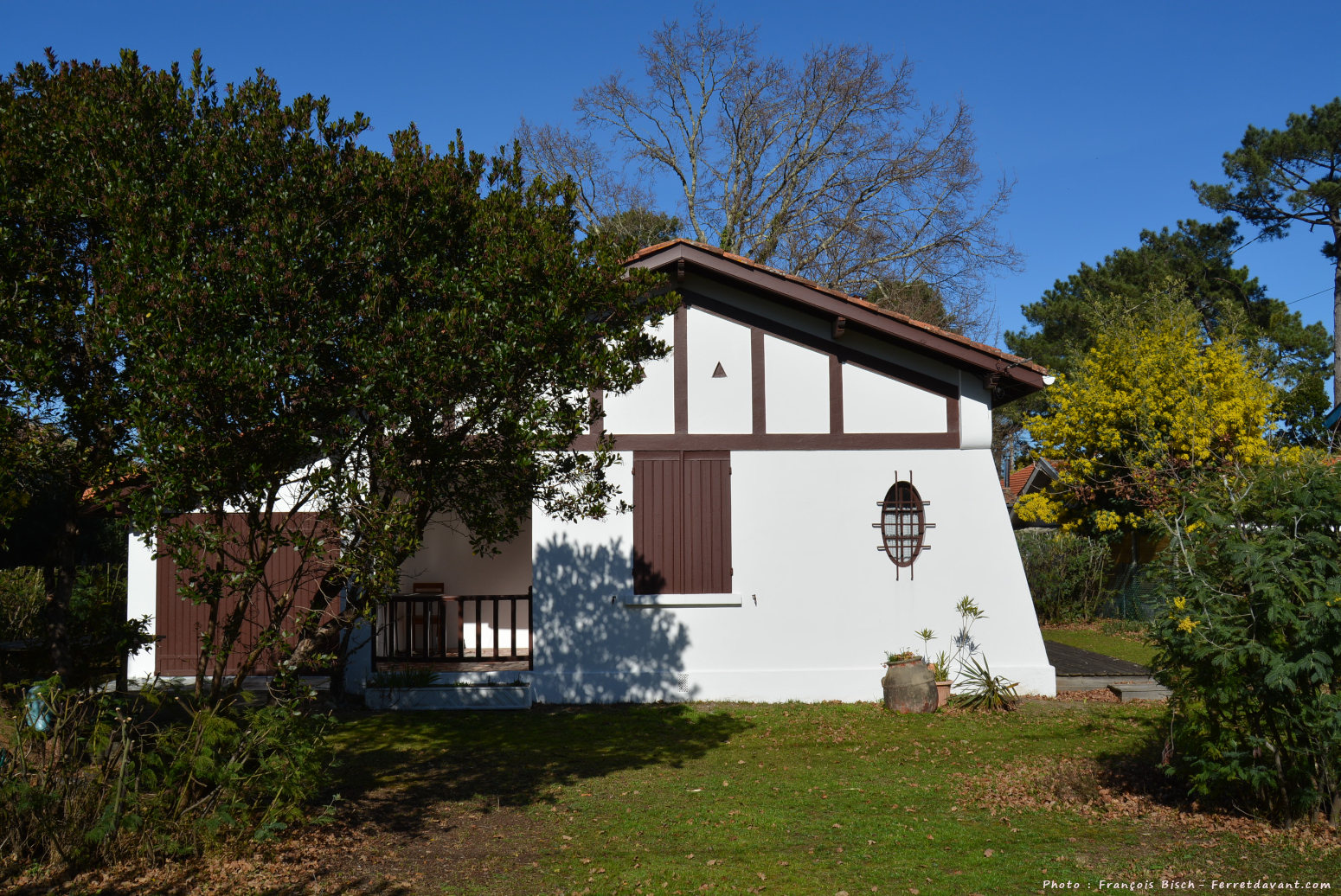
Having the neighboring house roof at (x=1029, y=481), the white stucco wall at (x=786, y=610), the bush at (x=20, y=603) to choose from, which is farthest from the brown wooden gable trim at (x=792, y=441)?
the neighboring house roof at (x=1029, y=481)

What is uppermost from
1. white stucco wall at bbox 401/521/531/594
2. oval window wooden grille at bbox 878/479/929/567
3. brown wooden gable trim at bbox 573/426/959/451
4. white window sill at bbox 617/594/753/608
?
brown wooden gable trim at bbox 573/426/959/451

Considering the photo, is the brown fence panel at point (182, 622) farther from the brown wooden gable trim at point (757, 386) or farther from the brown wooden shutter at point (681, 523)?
the brown wooden gable trim at point (757, 386)

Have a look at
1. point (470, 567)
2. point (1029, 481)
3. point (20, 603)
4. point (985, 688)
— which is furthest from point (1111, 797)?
point (1029, 481)

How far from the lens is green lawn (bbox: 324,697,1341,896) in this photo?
600cm

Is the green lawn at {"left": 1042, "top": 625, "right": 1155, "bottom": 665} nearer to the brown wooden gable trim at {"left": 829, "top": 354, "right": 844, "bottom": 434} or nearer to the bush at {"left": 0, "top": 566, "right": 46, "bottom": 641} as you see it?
the brown wooden gable trim at {"left": 829, "top": 354, "right": 844, "bottom": 434}

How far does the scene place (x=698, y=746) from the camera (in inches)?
389

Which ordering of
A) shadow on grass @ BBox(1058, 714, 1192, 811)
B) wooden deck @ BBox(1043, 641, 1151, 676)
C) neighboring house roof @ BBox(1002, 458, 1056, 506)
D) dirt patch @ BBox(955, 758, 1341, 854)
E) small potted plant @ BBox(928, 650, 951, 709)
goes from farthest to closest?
1. neighboring house roof @ BBox(1002, 458, 1056, 506)
2. wooden deck @ BBox(1043, 641, 1151, 676)
3. small potted plant @ BBox(928, 650, 951, 709)
4. shadow on grass @ BBox(1058, 714, 1192, 811)
5. dirt patch @ BBox(955, 758, 1341, 854)

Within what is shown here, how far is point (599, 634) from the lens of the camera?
1215 cm

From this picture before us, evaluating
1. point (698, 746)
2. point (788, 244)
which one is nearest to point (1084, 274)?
point (788, 244)

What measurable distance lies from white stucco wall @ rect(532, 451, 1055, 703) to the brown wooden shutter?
0.15m

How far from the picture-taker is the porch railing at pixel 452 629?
12711mm

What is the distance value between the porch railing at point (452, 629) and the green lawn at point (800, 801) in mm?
1398

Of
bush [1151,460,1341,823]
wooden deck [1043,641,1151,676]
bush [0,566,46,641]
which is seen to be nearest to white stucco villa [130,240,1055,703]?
wooden deck [1043,641,1151,676]

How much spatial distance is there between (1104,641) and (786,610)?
9251mm
